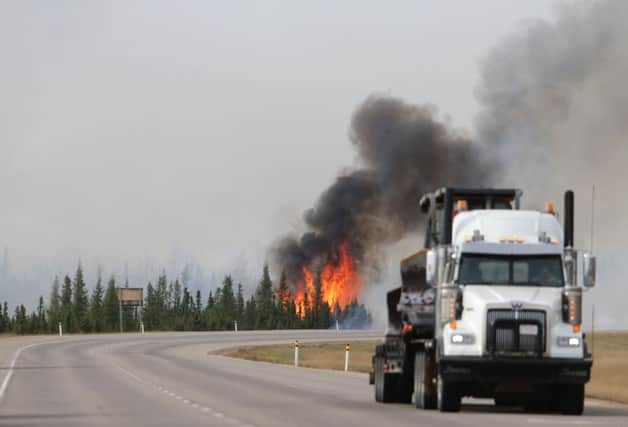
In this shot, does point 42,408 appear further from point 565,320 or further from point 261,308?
point 261,308

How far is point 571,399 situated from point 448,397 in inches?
97.9

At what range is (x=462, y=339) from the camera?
88.1ft

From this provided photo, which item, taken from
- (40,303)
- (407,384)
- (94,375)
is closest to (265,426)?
(407,384)

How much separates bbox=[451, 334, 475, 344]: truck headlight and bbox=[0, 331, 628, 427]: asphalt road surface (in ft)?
4.54

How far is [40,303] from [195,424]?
125441mm

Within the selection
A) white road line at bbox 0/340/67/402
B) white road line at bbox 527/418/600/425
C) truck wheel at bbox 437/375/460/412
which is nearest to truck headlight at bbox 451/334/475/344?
truck wheel at bbox 437/375/460/412

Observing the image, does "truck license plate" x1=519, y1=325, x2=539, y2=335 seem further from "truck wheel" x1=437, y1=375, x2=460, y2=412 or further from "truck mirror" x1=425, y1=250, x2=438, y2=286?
"truck mirror" x1=425, y1=250, x2=438, y2=286

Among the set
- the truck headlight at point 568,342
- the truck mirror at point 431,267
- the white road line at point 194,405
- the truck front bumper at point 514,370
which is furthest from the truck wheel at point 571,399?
the white road line at point 194,405

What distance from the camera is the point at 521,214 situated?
27953mm

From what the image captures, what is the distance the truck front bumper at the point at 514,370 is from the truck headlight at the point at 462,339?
0.32 m

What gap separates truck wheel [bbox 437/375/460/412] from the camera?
89.2 feet

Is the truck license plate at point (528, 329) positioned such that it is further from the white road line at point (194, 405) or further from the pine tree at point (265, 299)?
the pine tree at point (265, 299)

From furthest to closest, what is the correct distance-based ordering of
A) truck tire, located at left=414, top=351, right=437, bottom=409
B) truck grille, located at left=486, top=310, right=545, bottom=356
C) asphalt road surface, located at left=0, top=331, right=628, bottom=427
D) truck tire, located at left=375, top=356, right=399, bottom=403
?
truck tire, located at left=375, top=356, right=399, bottom=403
truck tire, located at left=414, top=351, right=437, bottom=409
truck grille, located at left=486, top=310, right=545, bottom=356
asphalt road surface, located at left=0, top=331, right=628, bottom=427

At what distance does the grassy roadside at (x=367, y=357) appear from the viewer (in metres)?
42.6
